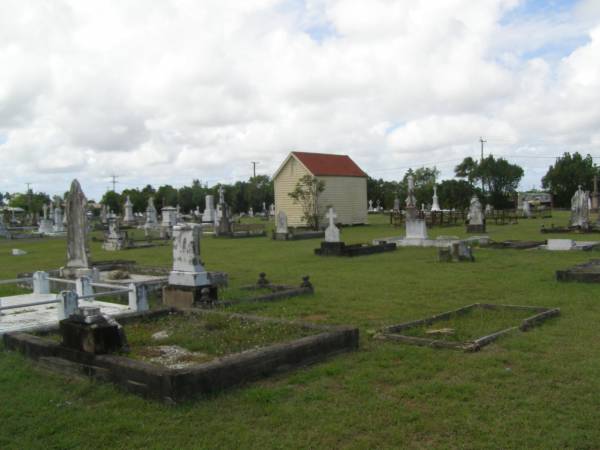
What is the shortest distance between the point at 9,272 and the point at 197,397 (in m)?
15.5

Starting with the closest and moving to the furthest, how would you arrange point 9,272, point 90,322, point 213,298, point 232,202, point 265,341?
point 90,322, point 265,341, point 213,298, point 9,272, point 232,202

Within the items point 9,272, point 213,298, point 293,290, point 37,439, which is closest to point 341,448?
point 37,439

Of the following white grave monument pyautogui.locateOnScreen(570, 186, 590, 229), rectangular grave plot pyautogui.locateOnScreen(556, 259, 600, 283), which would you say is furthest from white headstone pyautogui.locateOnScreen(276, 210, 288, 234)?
rectangular grave plot pyautogui.locateOnScreen(556, 259, 600, 283)

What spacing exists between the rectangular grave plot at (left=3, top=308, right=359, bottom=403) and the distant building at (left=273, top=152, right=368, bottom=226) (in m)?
32.7

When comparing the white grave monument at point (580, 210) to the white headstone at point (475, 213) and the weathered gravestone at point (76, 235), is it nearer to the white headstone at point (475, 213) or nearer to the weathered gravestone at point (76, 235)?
the white headstone at point (475, 213)

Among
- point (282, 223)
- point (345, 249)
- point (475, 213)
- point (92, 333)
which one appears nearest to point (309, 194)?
point (282, 223)

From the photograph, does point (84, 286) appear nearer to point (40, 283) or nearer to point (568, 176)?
point (40, 283)

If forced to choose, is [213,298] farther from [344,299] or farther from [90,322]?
[90,322]

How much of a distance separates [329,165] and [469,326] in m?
35.3

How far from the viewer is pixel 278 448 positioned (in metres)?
4.55

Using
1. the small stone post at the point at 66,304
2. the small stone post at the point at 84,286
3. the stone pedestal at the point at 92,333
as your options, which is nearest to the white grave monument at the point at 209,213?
the small stone post at the point at 84,286

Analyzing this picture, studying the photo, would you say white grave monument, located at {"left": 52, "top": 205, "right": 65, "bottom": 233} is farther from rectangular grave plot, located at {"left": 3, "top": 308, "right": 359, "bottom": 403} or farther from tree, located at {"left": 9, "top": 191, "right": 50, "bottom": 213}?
tree, located at {"left": 9, "top": 191, "right": 50, "bottom": 213}

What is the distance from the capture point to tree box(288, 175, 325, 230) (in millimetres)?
38134

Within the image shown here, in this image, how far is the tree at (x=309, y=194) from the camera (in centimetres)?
3813
